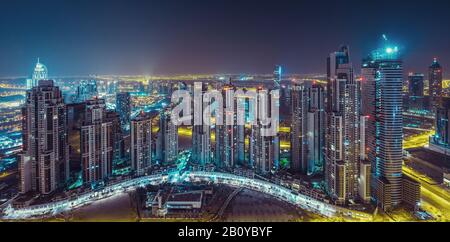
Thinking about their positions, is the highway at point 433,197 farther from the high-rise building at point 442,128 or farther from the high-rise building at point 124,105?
the high-rise building at point 124,105

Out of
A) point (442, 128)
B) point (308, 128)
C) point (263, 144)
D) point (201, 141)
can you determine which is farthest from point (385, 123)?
point (201, 141)

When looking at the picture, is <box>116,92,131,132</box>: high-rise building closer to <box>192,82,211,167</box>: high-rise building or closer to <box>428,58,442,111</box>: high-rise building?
<box>192,82,211,167</box>: high-rise building

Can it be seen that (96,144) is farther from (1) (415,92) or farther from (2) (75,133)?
(1) (415,92)

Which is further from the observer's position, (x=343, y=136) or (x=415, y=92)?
(x=415, y=92)

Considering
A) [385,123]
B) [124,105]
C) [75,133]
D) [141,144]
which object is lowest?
[141,144]

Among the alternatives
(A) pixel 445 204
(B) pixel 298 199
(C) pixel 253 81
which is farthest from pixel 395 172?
(C) pixel 253 81

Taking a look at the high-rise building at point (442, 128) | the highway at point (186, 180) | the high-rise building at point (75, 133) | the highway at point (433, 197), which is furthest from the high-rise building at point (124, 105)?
the high-rise building at point (442, 128)
